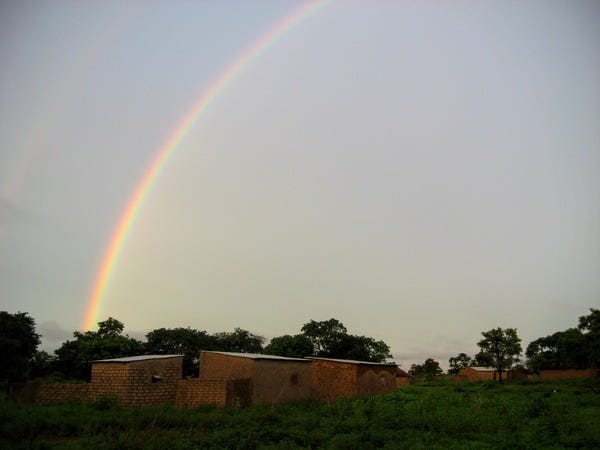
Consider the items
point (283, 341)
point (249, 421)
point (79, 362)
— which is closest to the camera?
point (249, 421)

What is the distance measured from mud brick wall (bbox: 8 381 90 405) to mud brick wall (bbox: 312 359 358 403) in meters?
13.1

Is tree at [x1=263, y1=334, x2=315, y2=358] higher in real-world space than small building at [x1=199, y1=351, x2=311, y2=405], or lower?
higher

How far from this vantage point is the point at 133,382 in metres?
18.7

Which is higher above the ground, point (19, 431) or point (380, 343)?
point (380, 343)

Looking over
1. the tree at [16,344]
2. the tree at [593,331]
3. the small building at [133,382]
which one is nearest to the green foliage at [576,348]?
the tree at [593,331]

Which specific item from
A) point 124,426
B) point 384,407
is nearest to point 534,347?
point 384,407

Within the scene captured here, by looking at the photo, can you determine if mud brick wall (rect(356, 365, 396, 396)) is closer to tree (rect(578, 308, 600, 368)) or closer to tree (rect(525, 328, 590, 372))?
tree (rect(578, 308, 600, 368))

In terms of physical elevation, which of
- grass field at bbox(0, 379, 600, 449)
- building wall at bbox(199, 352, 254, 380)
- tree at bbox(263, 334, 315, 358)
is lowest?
grass field at bbox(0, 379, 600, 449)

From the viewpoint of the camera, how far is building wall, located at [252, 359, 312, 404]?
22297 millimetres

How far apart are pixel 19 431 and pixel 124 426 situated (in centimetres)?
254

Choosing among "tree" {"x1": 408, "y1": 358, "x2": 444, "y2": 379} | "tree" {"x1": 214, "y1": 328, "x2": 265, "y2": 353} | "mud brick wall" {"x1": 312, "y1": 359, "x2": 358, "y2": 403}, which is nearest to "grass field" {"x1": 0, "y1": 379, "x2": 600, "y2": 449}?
"mud brick wall" {"x1": 312, "y1": 359, "x2": 358, "y2": 403}

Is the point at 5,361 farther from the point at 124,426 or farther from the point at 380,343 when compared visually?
the point at 380,343

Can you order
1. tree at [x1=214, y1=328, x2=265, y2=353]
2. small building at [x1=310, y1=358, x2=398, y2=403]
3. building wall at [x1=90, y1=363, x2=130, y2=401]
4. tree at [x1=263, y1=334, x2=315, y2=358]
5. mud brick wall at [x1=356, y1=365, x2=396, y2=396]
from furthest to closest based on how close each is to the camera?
tree at [x1=214, y1=328, x2=265, y2=353] < tree at [x1=263, y1=334, x2=315, y2=358] < mud brick wall at [x1=356, y1=365, x2=396, y2=396] < small building at [x1=310, y1=358, x2=398, y2=403] < building wall at [x1=90, y1=363, x2=130, y2=401]

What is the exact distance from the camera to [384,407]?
20.8 meters
